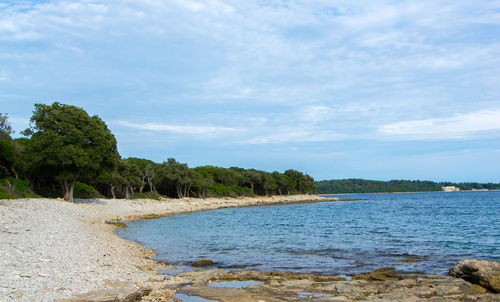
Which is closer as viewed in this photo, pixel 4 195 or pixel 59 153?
pixel 4 195

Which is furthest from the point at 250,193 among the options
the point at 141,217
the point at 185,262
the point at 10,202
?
the point at 185,262

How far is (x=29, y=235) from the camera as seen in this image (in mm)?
15414

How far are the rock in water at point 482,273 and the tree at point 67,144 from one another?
115ft

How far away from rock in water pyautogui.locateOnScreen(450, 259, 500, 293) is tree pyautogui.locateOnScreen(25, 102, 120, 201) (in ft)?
115

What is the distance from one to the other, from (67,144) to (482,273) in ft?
125

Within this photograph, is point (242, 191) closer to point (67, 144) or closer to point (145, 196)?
point (145, 196)

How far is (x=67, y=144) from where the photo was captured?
38.2 m

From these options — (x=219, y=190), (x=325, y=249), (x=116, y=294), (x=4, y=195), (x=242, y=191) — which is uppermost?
(x=219, y=190)

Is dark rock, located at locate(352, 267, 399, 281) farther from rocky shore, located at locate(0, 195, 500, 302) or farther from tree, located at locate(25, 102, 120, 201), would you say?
tree, located at locate(25, 102, 120, 201)

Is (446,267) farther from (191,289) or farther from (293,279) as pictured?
(191,289)

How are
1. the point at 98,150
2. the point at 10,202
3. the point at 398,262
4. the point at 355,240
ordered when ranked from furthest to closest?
the point at 98,150, the point at 10,202, the point at 355,240, the point at 398,262

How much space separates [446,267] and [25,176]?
148 feet

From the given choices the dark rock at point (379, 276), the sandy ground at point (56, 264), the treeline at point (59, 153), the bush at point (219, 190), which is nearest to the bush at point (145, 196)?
the treeline at point (59, 153)

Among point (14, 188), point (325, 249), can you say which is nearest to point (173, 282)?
point (325, 249)
